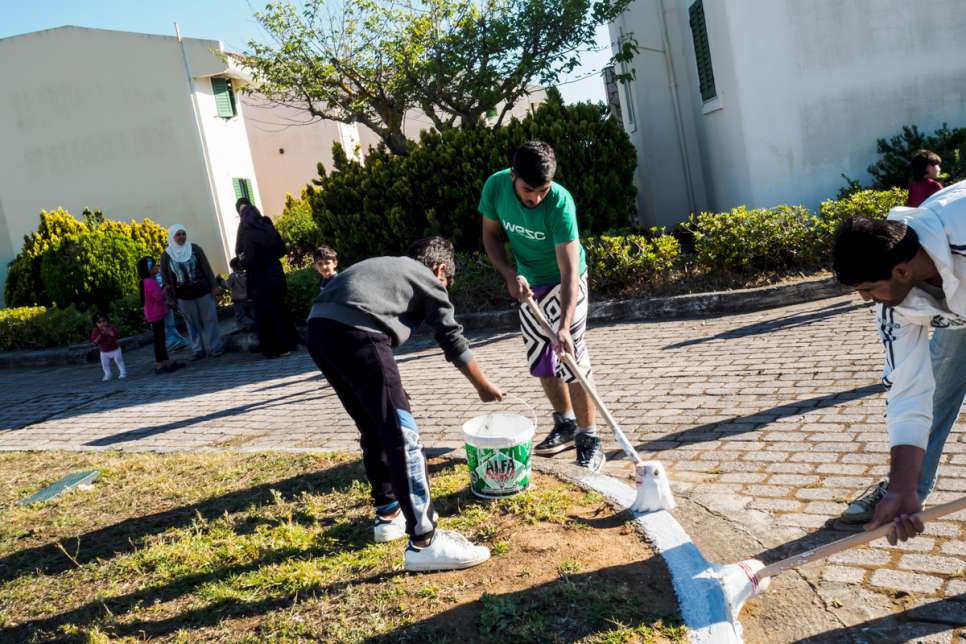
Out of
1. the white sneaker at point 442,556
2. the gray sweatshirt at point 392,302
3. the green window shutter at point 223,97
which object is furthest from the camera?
the green window shutter at point 223,97

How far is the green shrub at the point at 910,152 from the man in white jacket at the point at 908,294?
8.71 meters

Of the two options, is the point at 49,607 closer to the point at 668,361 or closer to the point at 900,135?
the point at 668,361

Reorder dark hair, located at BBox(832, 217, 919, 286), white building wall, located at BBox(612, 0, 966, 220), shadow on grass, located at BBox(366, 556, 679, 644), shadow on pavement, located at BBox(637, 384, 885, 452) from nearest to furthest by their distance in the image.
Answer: dark hair, located at BBox(832, 217, 919, 286) → shadow on grass, located at BBox(366, 556, 679, 644) → shadow on pavement, located at BBox(637, 384, 885, 452) → white building wall, located at BBox(612, 0, 966, 220)

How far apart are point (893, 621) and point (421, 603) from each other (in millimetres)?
1879

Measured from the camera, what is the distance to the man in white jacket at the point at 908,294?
265 cm

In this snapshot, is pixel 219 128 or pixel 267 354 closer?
pixel 267 354

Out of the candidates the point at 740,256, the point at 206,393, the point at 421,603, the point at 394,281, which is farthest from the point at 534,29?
the point at 421,603

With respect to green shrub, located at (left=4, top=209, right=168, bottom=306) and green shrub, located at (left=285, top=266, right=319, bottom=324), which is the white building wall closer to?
green shrub, located at (left=285, top=266, right=319, bottom=324)

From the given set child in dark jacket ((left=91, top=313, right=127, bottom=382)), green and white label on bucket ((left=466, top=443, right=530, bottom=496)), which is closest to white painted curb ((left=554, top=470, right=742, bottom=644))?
green and white label on bucket ((left=466, top=443, right=530, bottom=496))

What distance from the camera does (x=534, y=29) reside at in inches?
510

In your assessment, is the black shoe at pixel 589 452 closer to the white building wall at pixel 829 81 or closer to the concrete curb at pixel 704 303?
the concrete curb at pixel 704 303

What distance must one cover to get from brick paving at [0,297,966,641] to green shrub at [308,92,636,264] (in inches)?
105

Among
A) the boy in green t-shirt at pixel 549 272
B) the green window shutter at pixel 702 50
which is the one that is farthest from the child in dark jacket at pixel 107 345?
the green window shutter at pixel 702 50

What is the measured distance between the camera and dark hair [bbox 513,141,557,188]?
4738 mm
